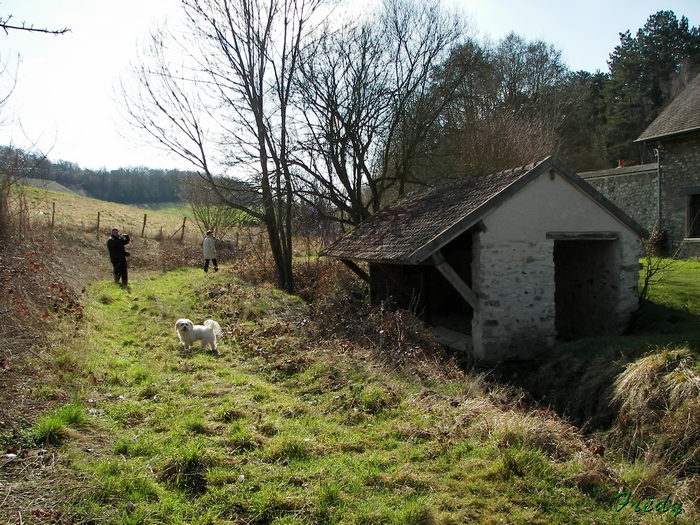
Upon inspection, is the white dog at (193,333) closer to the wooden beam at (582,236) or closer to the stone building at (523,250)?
the stone building at (523,250)

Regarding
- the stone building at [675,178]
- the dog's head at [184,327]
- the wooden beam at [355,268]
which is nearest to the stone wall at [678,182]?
the stone building at [675,178]

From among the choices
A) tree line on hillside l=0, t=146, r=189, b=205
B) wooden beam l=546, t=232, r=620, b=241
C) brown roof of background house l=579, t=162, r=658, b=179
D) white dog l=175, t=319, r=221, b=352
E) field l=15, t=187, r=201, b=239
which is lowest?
white dog l=175, t=319, r=221, b=352

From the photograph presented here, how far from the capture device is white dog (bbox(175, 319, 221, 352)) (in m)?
8.37

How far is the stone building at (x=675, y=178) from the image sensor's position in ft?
53.2

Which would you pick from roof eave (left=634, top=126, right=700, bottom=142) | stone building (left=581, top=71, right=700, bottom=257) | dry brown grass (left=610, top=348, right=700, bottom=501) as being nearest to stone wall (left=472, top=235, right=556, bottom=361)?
dry brown grass (left=610, top=348, right=700, bottom=501)

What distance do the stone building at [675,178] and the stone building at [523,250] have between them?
296 inches

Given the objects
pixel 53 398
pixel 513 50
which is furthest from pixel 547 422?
pixel 513 50

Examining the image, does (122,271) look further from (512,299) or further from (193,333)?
(512,299)

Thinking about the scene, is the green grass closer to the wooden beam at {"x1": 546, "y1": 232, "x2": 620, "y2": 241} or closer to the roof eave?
the wooden beam at {"x1": 546, "y1": 232, "x2": 620, "y2": 241}

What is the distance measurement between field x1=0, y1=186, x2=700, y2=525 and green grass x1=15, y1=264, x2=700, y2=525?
0.02 meters

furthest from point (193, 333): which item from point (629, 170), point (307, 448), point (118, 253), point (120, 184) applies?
point (120, 184)

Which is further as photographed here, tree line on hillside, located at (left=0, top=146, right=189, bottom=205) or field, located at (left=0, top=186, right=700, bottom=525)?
tree line on hillside, located at (left=0, top=146, right=189, bottom=205)

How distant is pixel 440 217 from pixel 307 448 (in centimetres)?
617

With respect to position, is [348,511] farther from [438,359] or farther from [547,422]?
[438,359]
